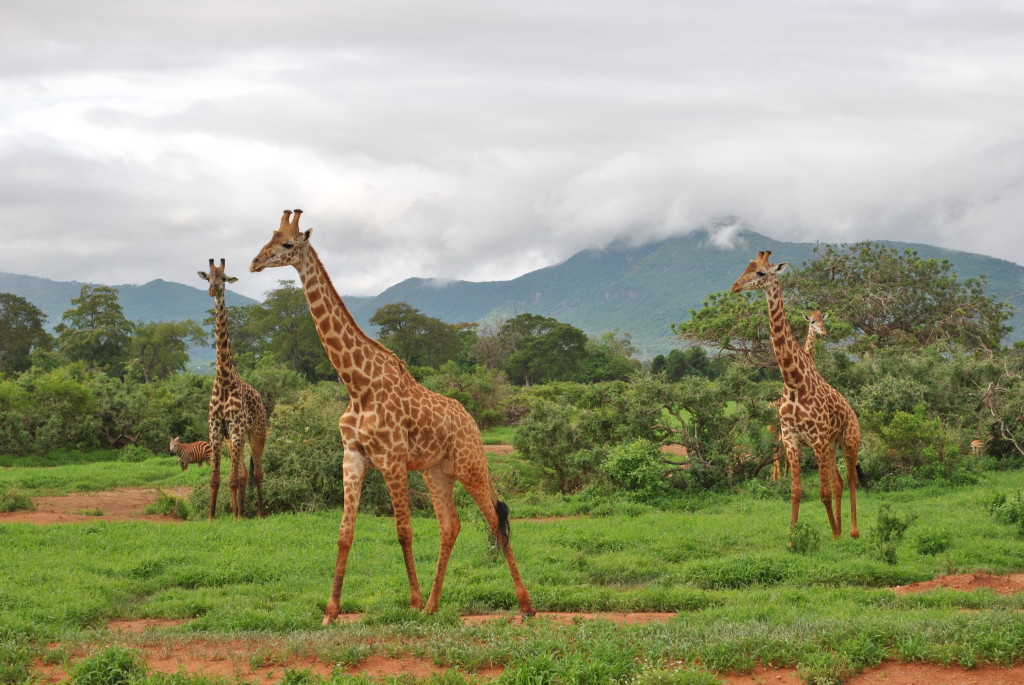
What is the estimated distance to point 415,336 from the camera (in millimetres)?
49844

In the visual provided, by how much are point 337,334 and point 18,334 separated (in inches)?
1697

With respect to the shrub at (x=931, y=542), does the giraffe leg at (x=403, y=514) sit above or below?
above

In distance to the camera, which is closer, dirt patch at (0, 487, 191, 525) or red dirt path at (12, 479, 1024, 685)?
red dirt path at (12, 479, 1024, 685)

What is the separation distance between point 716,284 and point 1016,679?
18211cm

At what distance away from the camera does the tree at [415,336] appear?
1930 inches

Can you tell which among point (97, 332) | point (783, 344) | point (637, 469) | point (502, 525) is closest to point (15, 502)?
point (502, 525)

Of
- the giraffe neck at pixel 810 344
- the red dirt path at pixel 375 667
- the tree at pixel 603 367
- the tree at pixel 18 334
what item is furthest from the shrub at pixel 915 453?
the tree at pixel 18 334

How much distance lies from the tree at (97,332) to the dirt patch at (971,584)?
44.9m

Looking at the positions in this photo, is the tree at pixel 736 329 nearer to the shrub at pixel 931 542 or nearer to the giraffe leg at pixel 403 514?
the shrub at pixel 931 542

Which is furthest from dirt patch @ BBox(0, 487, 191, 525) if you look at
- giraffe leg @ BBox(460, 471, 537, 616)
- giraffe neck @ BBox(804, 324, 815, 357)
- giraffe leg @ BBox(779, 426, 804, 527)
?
giraffe neck @ BBox(804, 324, 815, 357)

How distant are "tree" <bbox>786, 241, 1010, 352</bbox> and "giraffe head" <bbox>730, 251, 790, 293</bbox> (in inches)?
892

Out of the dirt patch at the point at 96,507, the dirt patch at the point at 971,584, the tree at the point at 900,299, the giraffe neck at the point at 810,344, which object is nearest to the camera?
the dirt patch at the point at 971,584

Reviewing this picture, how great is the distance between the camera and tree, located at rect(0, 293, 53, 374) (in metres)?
42.6

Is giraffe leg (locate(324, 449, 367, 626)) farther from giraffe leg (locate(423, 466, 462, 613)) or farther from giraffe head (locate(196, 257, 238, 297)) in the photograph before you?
giraffe head (locate(196, 257, 238, 297))
